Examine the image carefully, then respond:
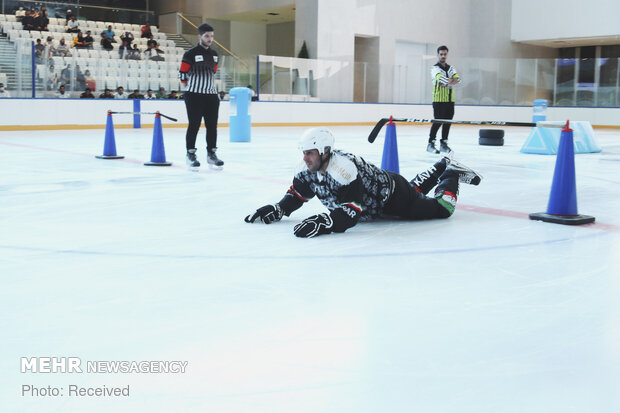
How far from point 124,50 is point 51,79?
12.8ft

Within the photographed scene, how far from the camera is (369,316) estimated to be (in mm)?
2449

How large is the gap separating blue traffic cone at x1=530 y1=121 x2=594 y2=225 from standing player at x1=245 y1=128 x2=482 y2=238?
0.57m

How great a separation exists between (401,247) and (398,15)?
21730 millimetres

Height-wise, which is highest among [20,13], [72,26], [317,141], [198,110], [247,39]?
[247,39]

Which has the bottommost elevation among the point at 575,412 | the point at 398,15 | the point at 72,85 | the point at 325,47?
the point at 575,412

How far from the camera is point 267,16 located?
1037 inches

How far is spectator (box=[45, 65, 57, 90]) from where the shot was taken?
14.7 meters

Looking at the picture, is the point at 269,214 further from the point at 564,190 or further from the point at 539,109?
the point at 539,109

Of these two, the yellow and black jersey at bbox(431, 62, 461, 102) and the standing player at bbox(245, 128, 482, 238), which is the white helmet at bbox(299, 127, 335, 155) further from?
the yellow and black jersey at bbox(431, 62, 461, 102)

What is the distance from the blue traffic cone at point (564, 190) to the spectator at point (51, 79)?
41.8ft

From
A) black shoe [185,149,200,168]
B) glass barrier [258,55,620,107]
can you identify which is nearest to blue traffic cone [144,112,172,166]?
black shoe [185,149,200,168]

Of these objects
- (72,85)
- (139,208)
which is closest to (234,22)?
(72,85)

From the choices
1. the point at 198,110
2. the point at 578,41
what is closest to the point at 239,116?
the point at 198,110

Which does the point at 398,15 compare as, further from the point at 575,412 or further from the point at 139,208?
the point at 575,412
